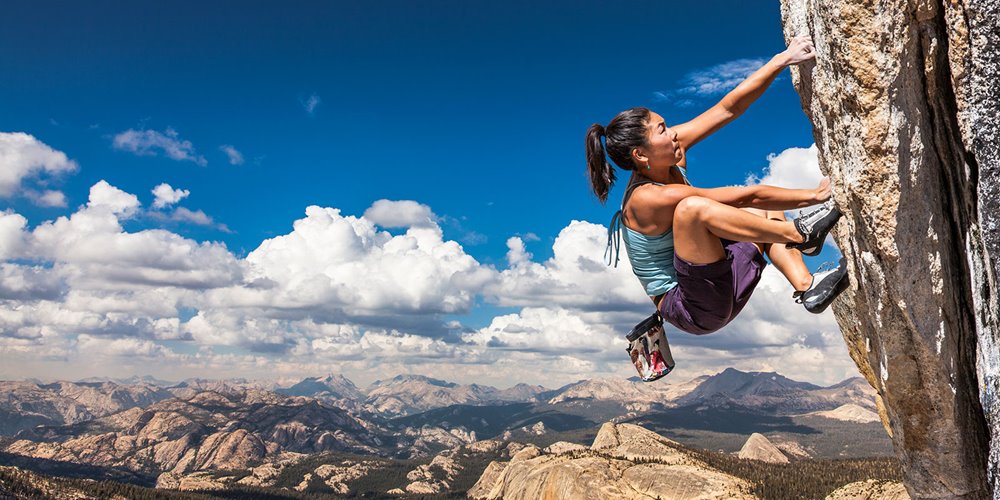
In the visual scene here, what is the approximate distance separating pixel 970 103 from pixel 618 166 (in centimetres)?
315

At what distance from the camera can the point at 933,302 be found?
5.29 metres

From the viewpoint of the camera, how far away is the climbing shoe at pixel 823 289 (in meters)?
5.91

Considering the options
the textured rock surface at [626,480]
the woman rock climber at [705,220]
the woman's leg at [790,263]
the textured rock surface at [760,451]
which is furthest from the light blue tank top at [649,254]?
the textured rock surface at [760,451]

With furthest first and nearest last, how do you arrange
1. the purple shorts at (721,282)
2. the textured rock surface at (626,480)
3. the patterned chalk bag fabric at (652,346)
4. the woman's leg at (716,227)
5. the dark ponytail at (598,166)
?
1. the textured rock surface at (626,480)
2. the patterned chalk bag fabric at (652,346)
3. the dark ponytail at (598,166)
4. the purple shorts at (721,282)
5. the woman's leg at (716,227)

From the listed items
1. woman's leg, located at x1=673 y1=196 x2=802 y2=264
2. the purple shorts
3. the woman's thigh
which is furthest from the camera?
the purple shorts

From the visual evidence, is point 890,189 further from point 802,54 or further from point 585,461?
point 585,461

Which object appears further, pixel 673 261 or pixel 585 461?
pixel 585 461

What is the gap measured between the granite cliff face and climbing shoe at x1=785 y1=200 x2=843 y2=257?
169 millimetres

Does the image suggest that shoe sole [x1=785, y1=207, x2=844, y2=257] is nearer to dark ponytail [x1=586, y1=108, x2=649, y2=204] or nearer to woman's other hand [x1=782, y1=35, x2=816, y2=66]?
woman's other hand [x1=782, y1=35, x2=816, y2=66]

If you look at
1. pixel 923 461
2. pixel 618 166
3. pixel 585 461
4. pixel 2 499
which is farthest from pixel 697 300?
pixel 2 499

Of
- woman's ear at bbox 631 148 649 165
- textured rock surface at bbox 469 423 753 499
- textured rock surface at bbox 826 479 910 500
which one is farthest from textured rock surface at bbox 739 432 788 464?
woman's ear at bbox 631 148 649 165

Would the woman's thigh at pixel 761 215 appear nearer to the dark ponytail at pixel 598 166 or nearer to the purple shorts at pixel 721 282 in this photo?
the purple shorts at pixel 721 282

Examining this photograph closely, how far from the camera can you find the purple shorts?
619 cm

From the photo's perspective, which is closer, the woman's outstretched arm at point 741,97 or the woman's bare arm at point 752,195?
the woman's bare arm at point 752,195
